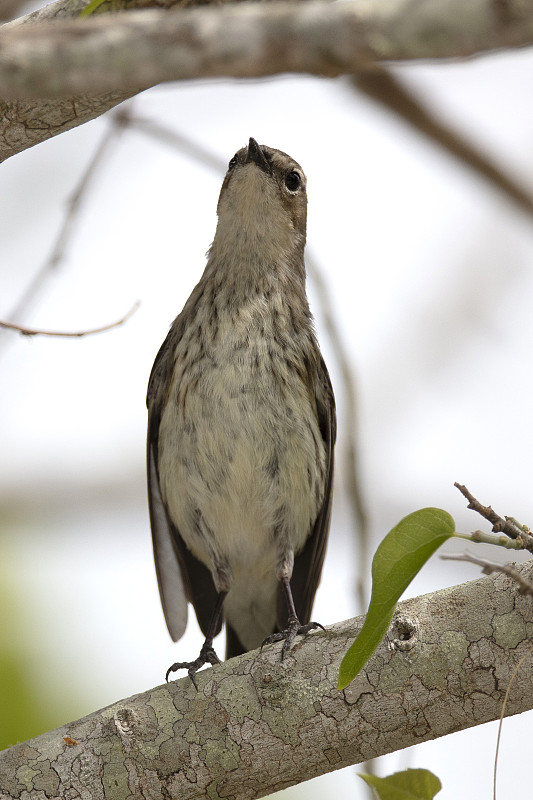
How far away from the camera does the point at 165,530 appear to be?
16.1 feet

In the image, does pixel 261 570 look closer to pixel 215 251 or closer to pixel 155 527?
pixel 155 527

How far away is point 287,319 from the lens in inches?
183

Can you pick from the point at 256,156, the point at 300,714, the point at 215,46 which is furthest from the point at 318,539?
the point at 215,46

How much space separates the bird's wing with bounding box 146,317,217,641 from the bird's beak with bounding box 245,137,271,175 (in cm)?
90

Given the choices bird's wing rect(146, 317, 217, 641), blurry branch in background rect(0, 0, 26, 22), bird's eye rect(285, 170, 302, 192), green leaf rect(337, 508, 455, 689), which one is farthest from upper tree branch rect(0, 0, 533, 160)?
bird's eye rect(285, 170, 302, 192)

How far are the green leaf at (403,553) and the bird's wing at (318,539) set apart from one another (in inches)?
93.0

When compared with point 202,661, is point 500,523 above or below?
below

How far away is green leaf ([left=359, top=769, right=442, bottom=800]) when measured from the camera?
99.9 inches

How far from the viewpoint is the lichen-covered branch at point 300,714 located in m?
2.82

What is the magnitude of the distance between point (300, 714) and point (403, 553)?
0.94 meters

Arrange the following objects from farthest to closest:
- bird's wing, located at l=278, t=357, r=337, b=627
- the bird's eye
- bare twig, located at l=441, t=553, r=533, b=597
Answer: the bird's eye → bird's wing, located at l=278, t=357, r=337, b=627 → bare twig, located at l=441, t=553, r=533, b=597

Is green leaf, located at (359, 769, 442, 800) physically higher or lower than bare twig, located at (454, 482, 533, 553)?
lower

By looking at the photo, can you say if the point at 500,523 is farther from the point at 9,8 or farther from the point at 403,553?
the point at 9,8

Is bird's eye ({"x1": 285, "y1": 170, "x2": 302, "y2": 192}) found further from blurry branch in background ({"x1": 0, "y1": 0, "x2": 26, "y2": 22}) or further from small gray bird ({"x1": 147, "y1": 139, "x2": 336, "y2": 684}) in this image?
blurry branch in background ({"x1": 0, "y1": 0, "x2": 26, "y2": 22})
